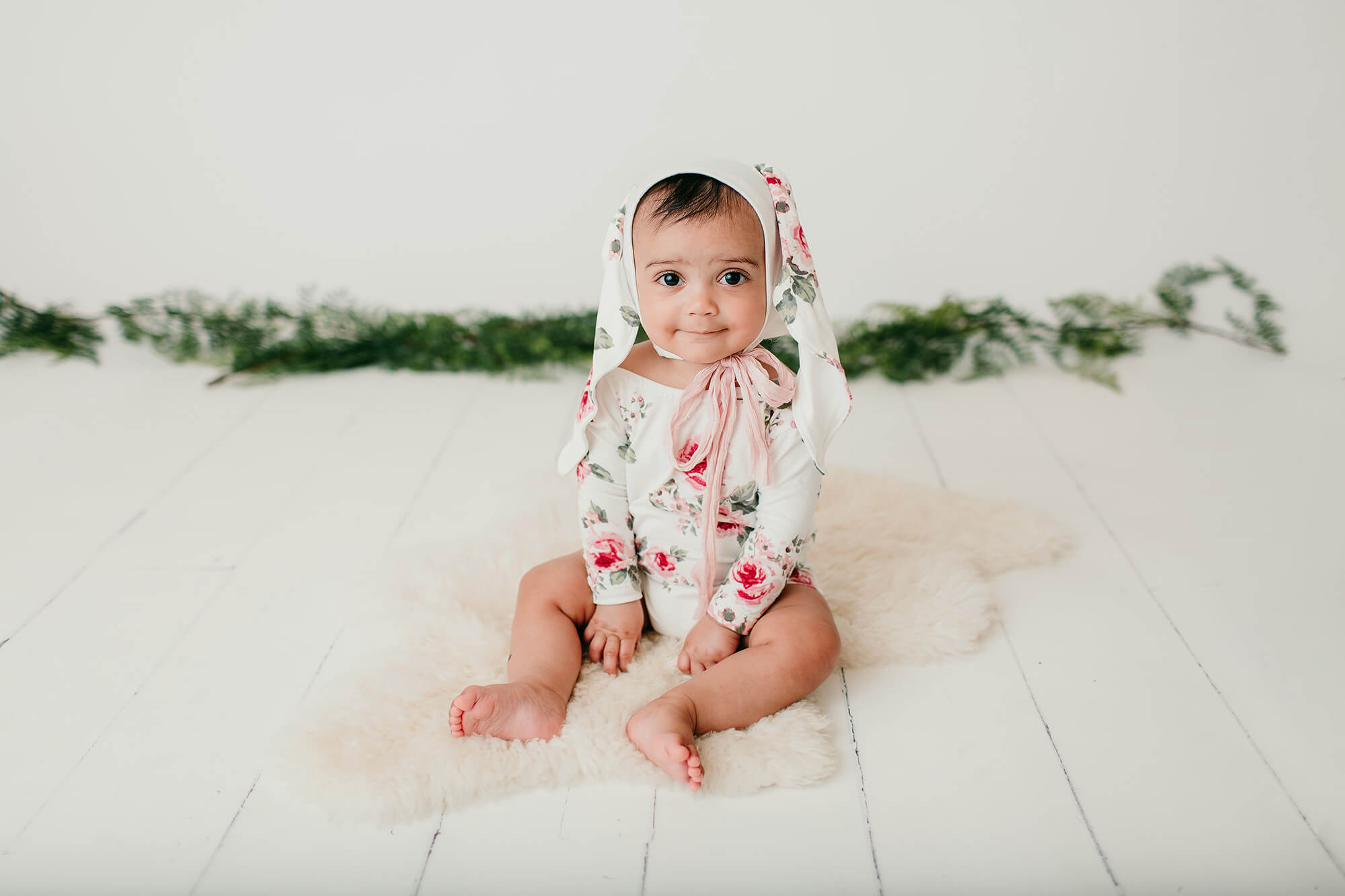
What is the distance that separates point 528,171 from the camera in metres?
2.68

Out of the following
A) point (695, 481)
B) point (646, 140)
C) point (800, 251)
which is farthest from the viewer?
point (646, 140)

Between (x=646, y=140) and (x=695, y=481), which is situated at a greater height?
(x=646, y=140)

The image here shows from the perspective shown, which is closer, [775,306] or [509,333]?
[775,306]

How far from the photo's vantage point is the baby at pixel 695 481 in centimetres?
123

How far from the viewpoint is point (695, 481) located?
137cm

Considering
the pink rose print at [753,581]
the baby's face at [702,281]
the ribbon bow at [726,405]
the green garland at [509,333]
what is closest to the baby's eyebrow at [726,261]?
the baby's face at [702,281]

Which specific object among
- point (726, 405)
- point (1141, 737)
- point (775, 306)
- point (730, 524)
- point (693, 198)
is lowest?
point (1141, 737)

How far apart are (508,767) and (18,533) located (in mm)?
1202

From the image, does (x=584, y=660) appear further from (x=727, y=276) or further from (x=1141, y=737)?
(x=1141, y=737)

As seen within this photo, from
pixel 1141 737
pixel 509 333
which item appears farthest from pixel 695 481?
pixel 509 333

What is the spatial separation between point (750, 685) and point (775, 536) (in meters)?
0.20

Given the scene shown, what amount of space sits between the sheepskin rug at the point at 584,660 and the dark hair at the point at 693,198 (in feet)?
2.05

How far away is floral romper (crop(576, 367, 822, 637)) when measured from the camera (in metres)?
1.34

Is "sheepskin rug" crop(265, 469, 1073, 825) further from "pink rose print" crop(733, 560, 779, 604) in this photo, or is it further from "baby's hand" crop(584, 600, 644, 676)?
"pink rose print" crop(733, 560, 779, 604)
